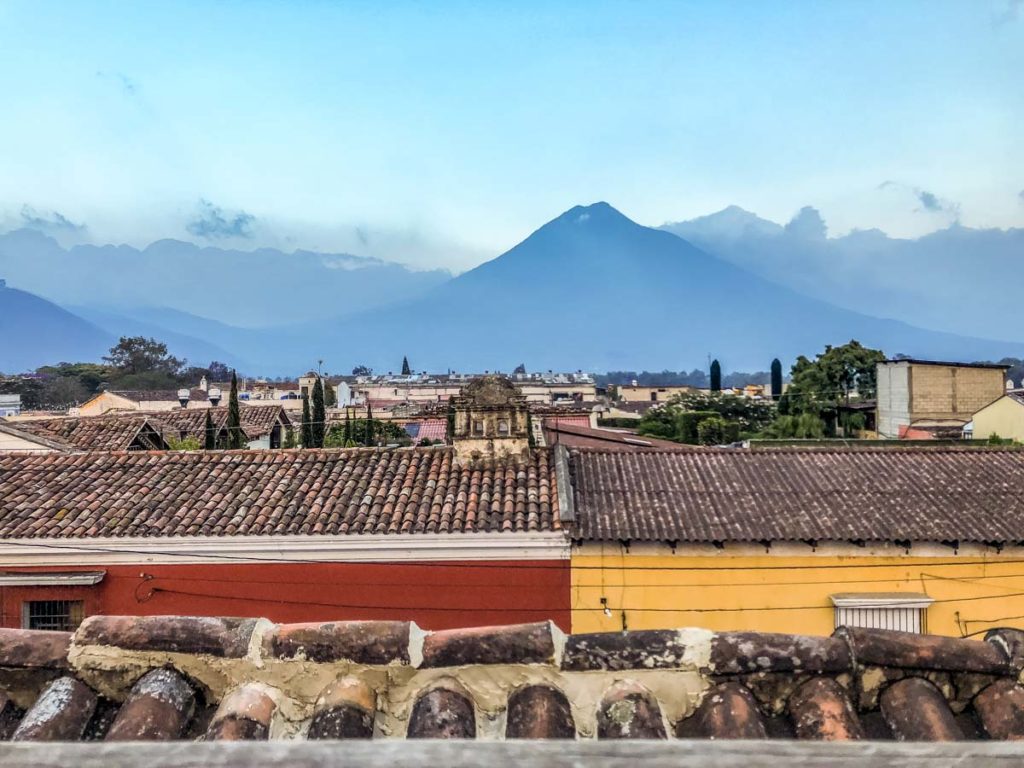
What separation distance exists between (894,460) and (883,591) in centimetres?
296

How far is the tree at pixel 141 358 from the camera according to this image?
272 feet

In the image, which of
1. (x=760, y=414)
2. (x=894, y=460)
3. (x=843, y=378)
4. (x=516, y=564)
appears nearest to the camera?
(x=516, y=564)

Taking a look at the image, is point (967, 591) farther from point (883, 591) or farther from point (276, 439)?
point (276, 439)

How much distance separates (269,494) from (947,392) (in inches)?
1095

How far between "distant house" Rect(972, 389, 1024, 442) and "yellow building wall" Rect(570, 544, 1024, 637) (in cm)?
1654

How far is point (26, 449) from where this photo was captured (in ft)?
54.6

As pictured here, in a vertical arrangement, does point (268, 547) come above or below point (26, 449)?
below

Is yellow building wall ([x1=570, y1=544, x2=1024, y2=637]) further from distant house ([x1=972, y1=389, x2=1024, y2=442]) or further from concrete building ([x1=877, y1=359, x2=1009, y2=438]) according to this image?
concrete building ([x1=877, y1=359, x2=1009, y2=438])

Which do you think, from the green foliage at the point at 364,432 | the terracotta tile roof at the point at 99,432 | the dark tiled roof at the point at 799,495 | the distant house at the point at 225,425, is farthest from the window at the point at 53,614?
the green foliage at the point at 364,432

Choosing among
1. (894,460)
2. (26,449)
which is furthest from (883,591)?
(26,449)

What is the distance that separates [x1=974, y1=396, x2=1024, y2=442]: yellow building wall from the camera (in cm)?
2533

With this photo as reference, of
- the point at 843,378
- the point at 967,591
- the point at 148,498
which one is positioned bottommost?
the point at 967,591

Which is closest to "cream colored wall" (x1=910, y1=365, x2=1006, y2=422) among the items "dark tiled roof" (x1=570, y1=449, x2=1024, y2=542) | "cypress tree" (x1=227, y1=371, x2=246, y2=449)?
"dark tiled roof" (x1=570, y1=449, x2=1024, y2=542)

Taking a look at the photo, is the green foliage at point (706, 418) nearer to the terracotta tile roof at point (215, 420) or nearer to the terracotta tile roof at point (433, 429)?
the terracotta tile roof at point (433, 429)
